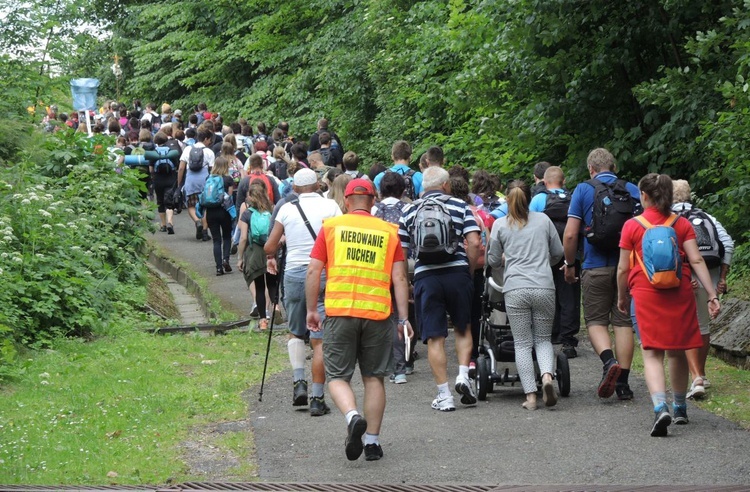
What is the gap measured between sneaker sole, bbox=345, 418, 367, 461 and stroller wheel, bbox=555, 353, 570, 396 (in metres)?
2.66

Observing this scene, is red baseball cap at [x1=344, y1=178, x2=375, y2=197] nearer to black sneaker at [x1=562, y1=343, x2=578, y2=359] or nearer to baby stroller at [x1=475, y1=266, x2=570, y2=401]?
baby stroller at [x1=475, y1=266, x2=570, y2=401]

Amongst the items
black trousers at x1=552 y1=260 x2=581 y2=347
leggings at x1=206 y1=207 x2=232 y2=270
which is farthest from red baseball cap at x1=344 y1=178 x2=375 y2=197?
leggings at x1=206 y1=207 x2=232 y2=270

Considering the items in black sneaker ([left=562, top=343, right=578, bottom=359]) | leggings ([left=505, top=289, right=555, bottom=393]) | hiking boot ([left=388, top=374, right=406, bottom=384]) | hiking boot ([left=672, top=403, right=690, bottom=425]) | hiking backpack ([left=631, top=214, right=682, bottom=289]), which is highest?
hiking backpack ([left=631, top=214, right=682, bottom=289])

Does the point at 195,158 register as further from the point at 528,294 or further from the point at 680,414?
the point at 680,414

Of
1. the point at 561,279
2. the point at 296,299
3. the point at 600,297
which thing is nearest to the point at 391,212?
the point at 296,299

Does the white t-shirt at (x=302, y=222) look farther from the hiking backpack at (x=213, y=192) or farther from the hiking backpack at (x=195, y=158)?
the hiking backpack at (x=195, y=158)

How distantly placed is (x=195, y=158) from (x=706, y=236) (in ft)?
44.9

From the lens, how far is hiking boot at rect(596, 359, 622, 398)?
948cm

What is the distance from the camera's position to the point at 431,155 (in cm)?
1160

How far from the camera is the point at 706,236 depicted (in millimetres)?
9836

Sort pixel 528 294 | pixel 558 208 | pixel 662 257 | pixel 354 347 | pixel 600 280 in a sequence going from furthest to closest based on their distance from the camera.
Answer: pixel 558 208, pixel 600 280, pixel 528 294, pixel 662 257, pixel 354 347

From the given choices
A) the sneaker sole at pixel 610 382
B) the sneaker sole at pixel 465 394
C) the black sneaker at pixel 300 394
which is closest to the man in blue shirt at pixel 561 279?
the sneaker sole at pixel 610 382

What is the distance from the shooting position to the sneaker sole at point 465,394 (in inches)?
375

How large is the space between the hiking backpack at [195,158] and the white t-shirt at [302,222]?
40.2 feet
